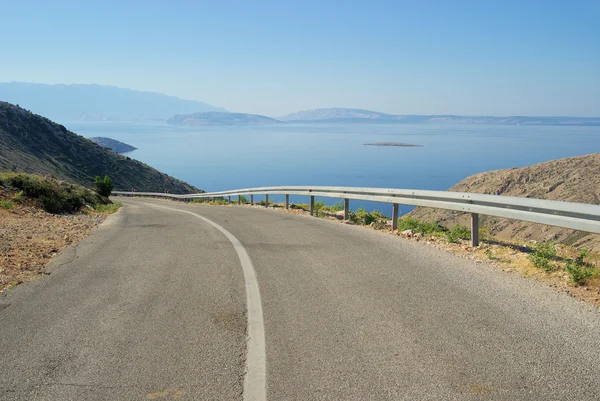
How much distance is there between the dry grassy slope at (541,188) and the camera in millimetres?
16656

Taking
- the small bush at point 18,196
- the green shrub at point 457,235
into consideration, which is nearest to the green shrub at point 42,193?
the small bush at point 18,196

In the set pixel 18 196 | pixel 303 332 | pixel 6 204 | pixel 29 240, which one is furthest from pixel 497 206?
pixel 18 196

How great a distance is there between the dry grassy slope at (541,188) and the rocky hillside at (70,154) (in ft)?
206

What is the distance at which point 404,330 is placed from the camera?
179 inches

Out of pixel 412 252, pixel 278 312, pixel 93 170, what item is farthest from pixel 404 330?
pixel 93 170

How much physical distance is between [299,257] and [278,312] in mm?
2916

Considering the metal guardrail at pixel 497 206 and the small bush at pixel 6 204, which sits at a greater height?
the metal guardrail at pixel 497 206

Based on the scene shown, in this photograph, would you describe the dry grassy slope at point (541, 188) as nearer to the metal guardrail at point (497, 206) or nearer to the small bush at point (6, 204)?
the metal guardrail at point (497, 206)

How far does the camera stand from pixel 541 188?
21.2m

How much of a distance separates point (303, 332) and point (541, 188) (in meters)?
19.8

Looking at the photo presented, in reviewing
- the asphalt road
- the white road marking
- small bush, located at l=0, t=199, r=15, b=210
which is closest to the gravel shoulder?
small bush, located at l=0, t=199, r=15, b=210

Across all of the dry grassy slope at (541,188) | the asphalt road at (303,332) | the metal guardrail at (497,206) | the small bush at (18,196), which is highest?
the metal guardrail at (497,206)

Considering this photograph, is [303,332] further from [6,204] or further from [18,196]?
[18,196]

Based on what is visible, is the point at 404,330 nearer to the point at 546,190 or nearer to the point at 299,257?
the point at 299,257
